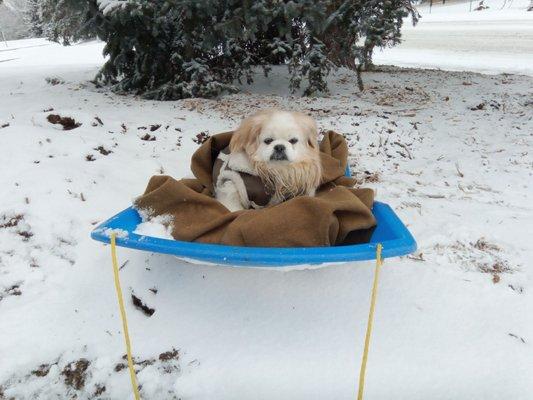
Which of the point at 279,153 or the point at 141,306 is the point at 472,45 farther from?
the point at 141,306

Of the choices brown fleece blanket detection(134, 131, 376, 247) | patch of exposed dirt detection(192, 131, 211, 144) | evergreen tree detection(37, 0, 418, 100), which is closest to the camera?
brown fleece blanket detection(134, 131, 376, 247)

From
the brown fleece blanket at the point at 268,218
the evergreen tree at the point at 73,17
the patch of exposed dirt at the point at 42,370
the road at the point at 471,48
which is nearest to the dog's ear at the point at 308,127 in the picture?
the brown fleece blanket at the point at 268,218

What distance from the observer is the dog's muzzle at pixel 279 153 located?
2447 mm

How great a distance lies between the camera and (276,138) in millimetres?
2510

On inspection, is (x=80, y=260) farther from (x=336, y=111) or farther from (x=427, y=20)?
(x=427, y=20)

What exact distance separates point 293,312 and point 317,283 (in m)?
0.25

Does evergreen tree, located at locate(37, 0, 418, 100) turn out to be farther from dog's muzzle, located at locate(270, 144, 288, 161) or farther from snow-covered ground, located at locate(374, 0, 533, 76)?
snow-covered ground, located at locate(374, 0, 533, 76)

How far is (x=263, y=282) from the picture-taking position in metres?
2.33

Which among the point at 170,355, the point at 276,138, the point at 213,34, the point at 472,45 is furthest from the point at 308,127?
the point at 472,45

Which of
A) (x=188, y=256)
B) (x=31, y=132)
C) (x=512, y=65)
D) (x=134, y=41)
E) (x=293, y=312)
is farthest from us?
(x=512, y=65)

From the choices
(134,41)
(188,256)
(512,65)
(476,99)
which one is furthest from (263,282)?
(512,65)

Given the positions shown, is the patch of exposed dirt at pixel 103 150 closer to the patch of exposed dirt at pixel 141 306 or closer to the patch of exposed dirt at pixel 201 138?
the patch of exposed dirt at pixel 201 138

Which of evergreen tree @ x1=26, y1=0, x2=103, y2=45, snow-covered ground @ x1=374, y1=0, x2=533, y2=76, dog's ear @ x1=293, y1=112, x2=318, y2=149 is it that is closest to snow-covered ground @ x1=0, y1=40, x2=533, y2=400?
dog's ear @ x1=293, y1=112, x2=318, y2=149

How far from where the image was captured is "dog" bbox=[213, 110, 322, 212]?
98.4 inches
